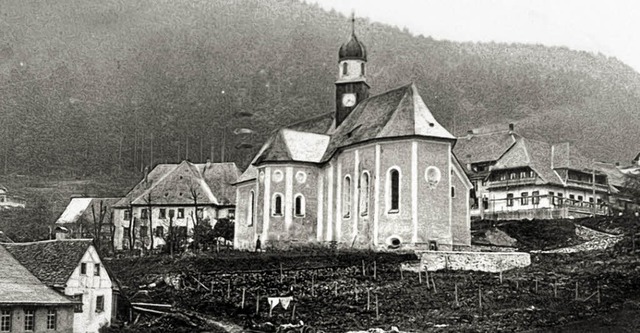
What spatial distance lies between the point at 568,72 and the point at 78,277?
5333 inches

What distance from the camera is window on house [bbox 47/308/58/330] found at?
40.6 meters

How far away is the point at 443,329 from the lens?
35.6 m

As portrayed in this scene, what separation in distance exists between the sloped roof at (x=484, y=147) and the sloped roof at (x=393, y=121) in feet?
77.3

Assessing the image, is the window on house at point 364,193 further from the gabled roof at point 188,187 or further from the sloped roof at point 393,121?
the gabled roof at point 188,187

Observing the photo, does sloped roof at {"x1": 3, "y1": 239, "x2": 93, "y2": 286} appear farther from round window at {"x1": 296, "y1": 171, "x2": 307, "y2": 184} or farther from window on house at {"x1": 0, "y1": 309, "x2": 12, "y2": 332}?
round window at {"x1": 296, "y1": 171, "x2": 307, "y2": 184}

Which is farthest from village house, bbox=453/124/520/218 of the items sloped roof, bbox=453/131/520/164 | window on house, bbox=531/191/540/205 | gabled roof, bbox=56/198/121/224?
gabled roof, bbox=56/198/121/224

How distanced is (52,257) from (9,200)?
65.8 m

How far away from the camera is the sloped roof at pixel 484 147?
261 feet

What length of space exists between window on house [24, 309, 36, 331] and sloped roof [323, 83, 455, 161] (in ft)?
72.5

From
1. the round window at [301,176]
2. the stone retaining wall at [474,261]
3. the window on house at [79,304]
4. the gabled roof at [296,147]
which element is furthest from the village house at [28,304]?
the round window at [301,176]

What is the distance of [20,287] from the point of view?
1618 inches

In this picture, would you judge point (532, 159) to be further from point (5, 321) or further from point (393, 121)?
point (5, 321)

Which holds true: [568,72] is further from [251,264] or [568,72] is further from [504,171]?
[251,264]

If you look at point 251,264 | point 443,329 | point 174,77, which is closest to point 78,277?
point 251,264
